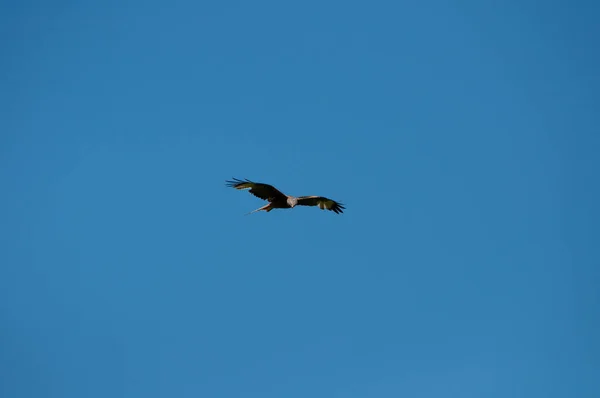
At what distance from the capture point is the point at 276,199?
35.4m

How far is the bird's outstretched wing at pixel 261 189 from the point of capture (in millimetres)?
35000

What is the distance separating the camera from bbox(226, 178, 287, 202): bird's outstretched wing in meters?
35.0

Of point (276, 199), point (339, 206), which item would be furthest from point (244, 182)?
point (339, 206)

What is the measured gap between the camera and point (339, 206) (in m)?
37.0

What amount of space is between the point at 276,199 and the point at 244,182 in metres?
1.25

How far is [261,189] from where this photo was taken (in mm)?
35156

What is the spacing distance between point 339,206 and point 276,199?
2.74 meters

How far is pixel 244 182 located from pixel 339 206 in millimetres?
3837

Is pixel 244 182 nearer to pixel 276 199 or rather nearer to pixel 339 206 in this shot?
pixel 276 199
